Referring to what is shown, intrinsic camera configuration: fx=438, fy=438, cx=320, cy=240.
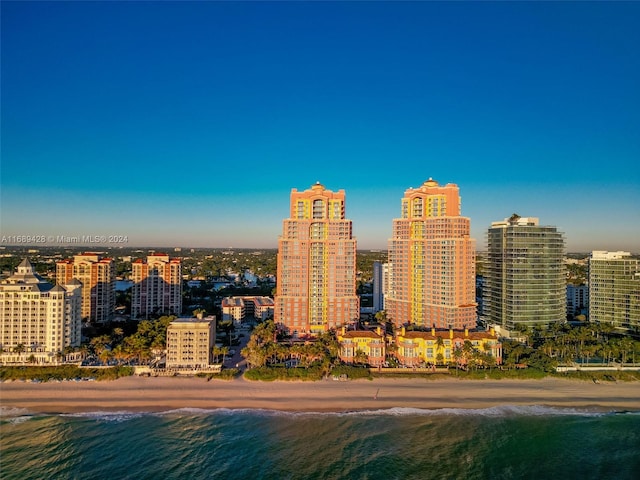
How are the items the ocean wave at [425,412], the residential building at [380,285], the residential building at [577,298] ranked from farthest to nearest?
the residential building at [577,298]
the residential building at [380,285]
the ocean wave at [425,412]

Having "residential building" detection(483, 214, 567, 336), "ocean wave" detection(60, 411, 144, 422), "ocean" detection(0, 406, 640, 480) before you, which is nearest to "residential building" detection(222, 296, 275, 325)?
"ocean wave" detection(60, 411, 144, 422)

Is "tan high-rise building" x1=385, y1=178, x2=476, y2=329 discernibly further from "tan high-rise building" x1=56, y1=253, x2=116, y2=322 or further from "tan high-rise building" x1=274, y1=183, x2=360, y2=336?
"tan high-rise building" x1=56, y1=253, x2=116, y2=322

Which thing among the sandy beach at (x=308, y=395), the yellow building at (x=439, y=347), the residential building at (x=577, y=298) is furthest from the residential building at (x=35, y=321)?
the residential building at (x=577, y=298)

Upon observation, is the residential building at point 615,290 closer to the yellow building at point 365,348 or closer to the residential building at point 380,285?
the residential building at point 380,285

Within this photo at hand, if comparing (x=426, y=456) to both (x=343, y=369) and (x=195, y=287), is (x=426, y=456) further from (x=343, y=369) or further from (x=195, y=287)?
(x=195, y=287)

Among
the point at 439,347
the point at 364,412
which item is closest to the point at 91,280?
the point at 364,412

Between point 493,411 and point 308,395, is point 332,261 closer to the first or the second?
point 308,395
